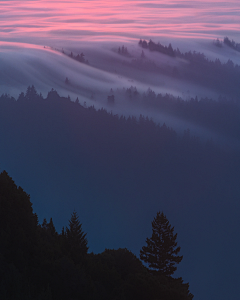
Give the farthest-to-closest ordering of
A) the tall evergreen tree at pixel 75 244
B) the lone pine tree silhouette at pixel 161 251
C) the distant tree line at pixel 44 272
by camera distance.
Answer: the lone pine tree silhouette at pixel 161 251 < the tall evergreen tree at pixel 75 244 < the distant tree line at pixel 44 272

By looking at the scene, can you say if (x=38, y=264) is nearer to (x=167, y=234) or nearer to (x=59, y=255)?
(x=59, y=255)

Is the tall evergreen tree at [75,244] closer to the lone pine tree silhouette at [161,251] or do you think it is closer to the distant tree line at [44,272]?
the distant tree line at [44,272]

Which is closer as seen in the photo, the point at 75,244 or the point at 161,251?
the point at 75,244

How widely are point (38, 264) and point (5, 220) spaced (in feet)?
11.4

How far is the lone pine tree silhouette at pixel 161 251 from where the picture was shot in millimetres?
36531

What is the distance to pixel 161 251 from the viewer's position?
122ft

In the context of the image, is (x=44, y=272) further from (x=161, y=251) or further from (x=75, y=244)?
(x=161, y=251)

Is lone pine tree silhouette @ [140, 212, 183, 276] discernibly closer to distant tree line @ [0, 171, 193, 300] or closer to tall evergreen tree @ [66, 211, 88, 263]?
tall evergreen tree @ [66, 211, 88, 263]

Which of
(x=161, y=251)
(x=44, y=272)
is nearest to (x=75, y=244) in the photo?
(x=44, y=272)

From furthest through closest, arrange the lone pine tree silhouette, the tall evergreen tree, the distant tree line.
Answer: the lone pine tree silhouette
the tall evergreen tree
the distant tree line

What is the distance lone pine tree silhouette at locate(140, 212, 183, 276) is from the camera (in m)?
36.5

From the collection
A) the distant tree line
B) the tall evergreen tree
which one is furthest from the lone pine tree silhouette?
the distant tree line

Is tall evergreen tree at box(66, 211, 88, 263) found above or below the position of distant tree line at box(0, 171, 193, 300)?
above

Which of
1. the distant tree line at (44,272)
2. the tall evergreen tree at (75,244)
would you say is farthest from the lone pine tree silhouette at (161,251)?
the distant tree line at (44,272)
